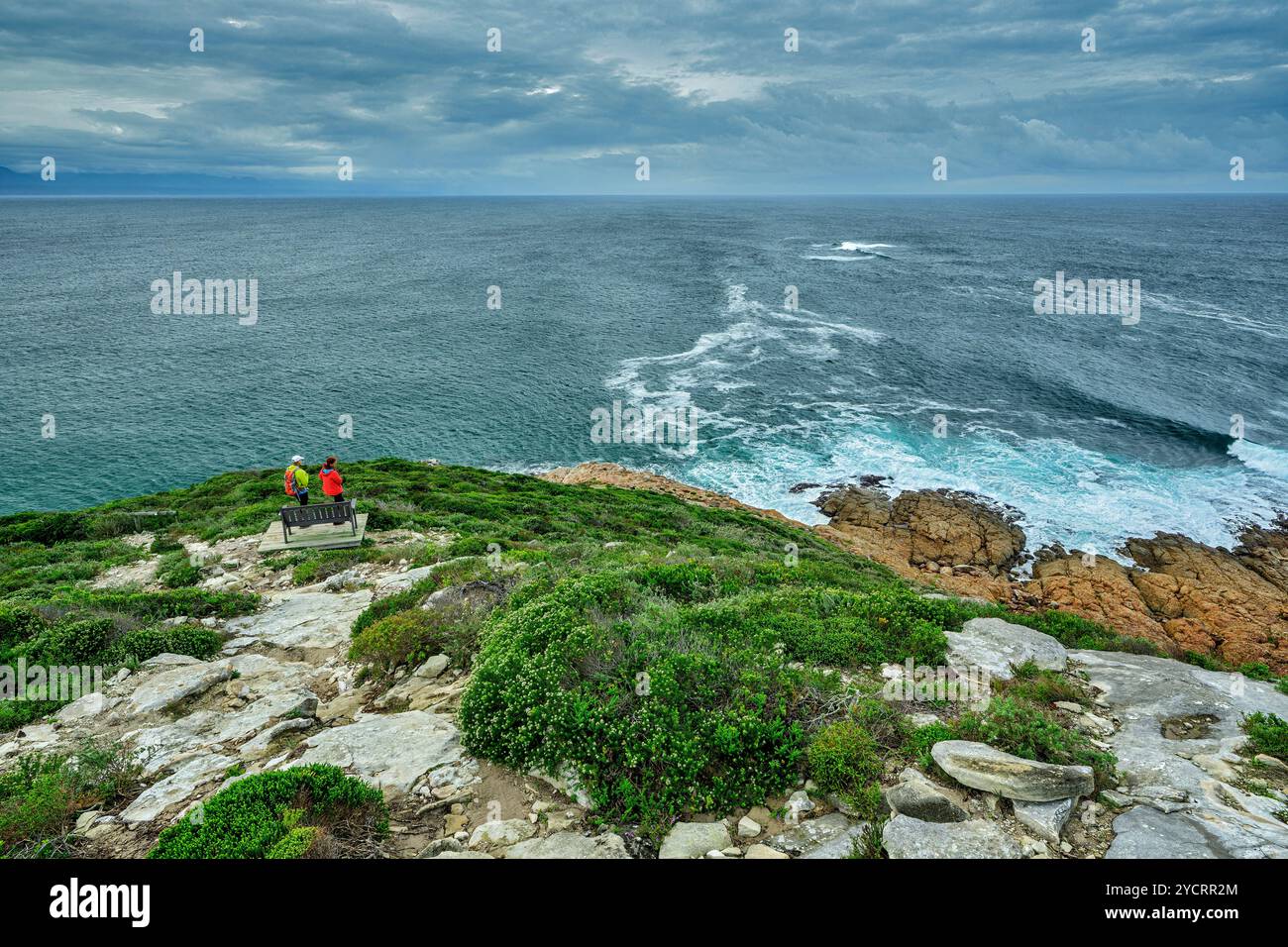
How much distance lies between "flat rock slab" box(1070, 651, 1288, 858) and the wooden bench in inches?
744

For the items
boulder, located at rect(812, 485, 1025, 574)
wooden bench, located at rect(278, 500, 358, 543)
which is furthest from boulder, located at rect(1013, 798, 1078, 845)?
boulder, located at rect(812, 485, 1025, 574)

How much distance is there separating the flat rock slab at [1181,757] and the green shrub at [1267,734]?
5.8 inches

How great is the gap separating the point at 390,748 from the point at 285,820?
1.93m

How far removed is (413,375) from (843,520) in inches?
1740

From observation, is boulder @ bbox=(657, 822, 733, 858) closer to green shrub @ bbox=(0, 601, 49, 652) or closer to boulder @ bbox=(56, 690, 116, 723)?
boulder @ bbox=(56, 690, 116, 723)

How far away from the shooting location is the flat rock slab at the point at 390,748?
8.32 metres

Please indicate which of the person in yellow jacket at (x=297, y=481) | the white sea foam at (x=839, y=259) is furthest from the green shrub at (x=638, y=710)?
the white sea foam at (x=839, y=259)

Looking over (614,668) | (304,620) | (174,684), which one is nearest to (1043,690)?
(614,668)

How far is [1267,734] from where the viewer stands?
859cm

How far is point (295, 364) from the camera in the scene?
217 feet

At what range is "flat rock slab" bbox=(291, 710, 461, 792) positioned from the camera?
832cm

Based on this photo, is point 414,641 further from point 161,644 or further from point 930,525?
point 930,525

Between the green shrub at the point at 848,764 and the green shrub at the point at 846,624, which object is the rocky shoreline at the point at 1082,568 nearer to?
the green shrub at the point at 846,624
